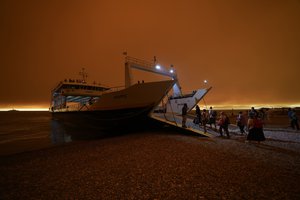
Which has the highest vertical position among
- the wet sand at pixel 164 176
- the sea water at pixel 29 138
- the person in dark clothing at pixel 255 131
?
the person in dark clothing at pixel 255 131

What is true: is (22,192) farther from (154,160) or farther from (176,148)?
(176,148)

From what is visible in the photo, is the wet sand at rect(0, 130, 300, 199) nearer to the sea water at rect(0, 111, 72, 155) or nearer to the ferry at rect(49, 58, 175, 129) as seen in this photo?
the ferry at rect(49, 58, 175, 129)

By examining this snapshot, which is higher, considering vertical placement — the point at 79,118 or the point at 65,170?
the point at 79,118

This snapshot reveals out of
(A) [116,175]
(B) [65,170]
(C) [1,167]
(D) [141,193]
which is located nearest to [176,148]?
(A) [116,175]

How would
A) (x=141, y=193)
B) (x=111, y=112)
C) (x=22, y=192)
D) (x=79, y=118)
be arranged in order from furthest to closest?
(x=79, y=118) → (x=111, y=112) → (x=22, y=192) → (x=141, y=193)

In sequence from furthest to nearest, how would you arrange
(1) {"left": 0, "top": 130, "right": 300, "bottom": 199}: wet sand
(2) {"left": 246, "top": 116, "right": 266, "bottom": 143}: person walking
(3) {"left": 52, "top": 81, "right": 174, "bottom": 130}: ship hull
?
(3) {"left": 52, "top": 81, "right": 174, "bottom": 130}: ship hull, (2) {"left": 246, "top": 116, "right": 266, "bottom": 143}: person walking, (1) {"left": 0, "top": 130, "right": 300, "bottom": 199}: wet sand

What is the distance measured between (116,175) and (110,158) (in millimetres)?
1929

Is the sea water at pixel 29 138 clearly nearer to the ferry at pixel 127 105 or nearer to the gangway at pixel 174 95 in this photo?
the ferry at pixel 127 105

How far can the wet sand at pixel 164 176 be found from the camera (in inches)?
146

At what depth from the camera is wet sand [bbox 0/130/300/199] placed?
3701 millimetres

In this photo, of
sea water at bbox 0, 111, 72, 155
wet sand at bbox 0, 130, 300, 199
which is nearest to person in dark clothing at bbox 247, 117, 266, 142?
wet sand at bbox 0, 130, 300, 199

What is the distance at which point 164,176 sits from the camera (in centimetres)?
458

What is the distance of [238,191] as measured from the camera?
365 centimetres

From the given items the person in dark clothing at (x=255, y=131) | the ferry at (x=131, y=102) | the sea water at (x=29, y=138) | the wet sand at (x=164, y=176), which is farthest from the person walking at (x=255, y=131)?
the sea water at (x=29, y=138)
